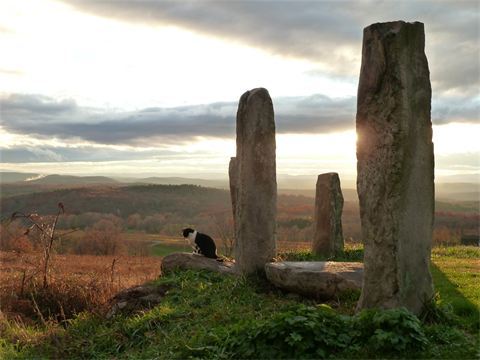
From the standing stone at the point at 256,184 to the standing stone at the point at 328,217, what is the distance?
15.1 feet

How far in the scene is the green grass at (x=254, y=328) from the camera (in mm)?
8438

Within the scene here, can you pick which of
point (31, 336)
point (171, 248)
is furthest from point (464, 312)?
point (171, 248)

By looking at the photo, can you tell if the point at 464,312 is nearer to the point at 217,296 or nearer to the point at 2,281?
the point at 217,296

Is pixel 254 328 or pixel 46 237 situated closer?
pixel 254 328

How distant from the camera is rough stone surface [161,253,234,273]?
16.6 metres

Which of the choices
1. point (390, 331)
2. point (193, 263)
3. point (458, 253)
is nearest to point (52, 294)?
point (193, 263)

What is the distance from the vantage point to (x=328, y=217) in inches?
Answer: 754

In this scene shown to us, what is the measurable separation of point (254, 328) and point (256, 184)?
233 inches

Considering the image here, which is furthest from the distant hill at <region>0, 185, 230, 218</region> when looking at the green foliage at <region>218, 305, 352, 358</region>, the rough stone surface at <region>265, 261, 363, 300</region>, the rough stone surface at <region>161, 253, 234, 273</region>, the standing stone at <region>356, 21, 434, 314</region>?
the green foliage at <region>218, 305, 352, 358</region>

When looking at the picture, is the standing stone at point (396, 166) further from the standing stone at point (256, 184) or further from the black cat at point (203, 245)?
the black cat at point (203, 245)

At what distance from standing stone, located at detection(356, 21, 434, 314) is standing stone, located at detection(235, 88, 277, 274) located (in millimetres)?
4758

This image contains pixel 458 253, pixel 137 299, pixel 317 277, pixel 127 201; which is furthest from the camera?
pixel 127 201

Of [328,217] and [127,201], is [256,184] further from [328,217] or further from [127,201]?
[127,201]

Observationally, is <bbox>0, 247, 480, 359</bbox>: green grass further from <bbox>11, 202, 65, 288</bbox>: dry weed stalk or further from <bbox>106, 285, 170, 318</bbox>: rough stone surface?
<bbox>11, 202, 65, 288</bbox>: dry weed stalk
